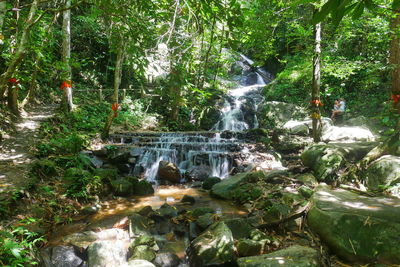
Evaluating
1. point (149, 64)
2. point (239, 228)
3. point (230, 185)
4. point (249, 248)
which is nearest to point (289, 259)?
point (249, 248)

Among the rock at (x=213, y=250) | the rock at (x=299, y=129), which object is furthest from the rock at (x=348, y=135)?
the rock at (x=213, y=250)

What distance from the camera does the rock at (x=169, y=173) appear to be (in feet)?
26.8

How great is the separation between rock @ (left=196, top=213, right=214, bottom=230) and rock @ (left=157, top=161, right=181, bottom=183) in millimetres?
3566

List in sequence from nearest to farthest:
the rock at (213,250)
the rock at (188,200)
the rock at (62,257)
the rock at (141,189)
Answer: the rock at (213,250) < the rock at (62,257) < the rock at (188,200) < the rock at (141,189)

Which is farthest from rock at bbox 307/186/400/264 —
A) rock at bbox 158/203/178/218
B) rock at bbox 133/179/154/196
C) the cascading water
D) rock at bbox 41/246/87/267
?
the cascading water

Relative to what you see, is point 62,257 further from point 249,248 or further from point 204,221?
point 249,248

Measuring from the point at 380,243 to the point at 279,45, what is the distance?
21118mm

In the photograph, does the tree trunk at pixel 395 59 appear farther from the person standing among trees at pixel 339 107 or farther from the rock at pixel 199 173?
the person standing among trees at pixel 339 107

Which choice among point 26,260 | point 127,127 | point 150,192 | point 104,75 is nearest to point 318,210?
point 26,260

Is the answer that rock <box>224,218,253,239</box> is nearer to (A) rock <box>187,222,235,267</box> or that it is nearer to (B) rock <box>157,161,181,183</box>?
(A) rock <box>187,222,235,267</box>

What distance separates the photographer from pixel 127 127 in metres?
13.3

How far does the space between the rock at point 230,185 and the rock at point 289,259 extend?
127 inches

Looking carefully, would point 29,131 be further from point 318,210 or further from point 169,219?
point 318,210

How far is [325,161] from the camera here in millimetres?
6465
